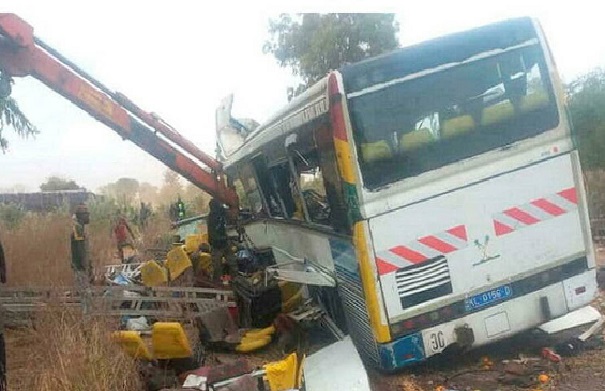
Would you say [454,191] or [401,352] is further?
[454,191]

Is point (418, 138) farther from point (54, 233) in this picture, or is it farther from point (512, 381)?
point (54, 233)

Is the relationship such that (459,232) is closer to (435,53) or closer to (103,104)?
(435,53)

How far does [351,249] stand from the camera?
13.6 feet

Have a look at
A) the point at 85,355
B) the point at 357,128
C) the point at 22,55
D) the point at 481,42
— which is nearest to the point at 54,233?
the point at 22,55

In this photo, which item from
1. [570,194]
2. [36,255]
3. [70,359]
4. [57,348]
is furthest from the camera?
[36,255]

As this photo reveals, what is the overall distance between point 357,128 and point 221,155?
207 inches

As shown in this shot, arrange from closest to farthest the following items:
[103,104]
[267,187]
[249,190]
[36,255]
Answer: [36,255] < [267,187] < [103,104] < [249,190]

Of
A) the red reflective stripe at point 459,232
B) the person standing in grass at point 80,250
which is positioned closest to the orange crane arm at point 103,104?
the person standing in grass at point 80,250

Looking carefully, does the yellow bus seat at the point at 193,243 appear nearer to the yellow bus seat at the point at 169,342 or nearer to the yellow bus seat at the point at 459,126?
the yellow bus seat at the point at 169,342

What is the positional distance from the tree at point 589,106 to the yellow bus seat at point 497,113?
105 inches

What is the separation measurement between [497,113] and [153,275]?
413 centimetres

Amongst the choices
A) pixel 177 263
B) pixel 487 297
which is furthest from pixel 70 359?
pixel 177 263

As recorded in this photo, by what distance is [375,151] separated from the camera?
13.3ft

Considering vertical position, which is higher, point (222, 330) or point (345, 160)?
point (345, 160)
